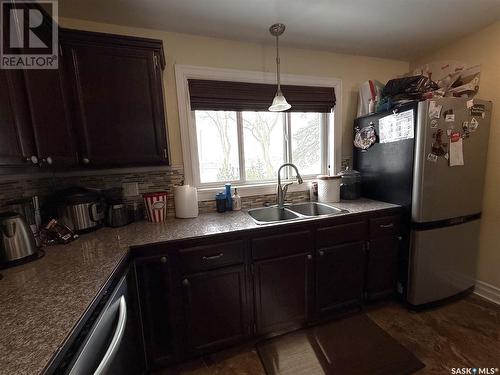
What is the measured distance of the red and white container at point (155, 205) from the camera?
1624 mm

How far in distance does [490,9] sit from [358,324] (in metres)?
2.49

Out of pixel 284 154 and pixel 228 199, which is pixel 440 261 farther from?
pixel 228 199

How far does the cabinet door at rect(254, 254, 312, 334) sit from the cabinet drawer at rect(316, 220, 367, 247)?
16 cm

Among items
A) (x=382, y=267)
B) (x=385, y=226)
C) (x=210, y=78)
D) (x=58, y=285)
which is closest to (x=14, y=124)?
(x=58, y=285)

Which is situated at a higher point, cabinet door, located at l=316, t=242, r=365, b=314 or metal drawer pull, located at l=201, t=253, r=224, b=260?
metal drawer pull, located at l=201, t=253, r=224, b=260

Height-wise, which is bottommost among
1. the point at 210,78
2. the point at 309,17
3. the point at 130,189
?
the point at 130,189

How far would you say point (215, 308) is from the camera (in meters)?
1.37

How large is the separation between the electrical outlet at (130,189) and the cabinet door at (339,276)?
57.7 inches

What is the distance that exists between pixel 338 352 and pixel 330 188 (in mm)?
1222

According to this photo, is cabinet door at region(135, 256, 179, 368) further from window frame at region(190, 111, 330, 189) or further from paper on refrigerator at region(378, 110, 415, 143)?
paper on refrigerator at region(378, 110, 415, 143)

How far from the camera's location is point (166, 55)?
1715 mm

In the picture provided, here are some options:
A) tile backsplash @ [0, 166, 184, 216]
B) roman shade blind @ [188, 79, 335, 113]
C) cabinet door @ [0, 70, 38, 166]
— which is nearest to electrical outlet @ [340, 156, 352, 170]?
roman shade blind @ [188, 79, 335, 113]

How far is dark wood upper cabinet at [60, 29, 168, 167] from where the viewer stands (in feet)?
4.19

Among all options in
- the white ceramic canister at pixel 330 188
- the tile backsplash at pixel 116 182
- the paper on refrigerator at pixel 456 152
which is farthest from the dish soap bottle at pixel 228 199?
the paper on refrigerator at pixel 456 152
